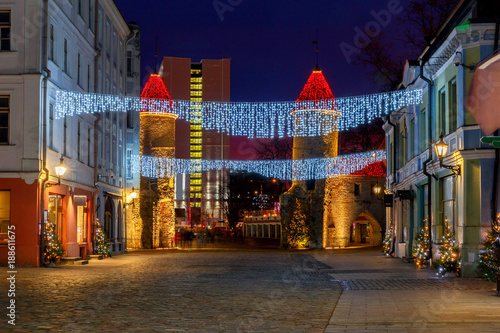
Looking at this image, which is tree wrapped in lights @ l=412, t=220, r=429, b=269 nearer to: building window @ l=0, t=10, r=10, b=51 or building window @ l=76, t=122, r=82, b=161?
building window @ l=76, t=122, r=82, b=161

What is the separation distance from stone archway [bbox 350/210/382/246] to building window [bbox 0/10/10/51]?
37.6m

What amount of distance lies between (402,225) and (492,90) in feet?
50.3

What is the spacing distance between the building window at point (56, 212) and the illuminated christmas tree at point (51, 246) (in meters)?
1.25

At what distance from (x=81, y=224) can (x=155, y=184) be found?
826 inches

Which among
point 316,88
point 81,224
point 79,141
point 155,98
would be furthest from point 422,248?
point 155,98

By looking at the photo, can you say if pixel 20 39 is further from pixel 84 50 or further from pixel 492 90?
pixel 492 90

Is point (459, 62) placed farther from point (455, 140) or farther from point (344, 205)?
point (344, 205)

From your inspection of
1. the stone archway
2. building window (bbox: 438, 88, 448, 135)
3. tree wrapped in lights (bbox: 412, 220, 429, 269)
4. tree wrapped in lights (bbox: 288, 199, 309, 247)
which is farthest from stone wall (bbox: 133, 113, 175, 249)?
building window (bbox: 438, 88, 448, 135)

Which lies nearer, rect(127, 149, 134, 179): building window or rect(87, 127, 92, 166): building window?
rect(87, 127, 92, 166): building window

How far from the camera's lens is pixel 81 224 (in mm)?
31969

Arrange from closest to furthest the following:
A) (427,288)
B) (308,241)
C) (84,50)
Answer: (427,288), (84,50), (308,241)

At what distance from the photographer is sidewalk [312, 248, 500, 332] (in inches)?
422

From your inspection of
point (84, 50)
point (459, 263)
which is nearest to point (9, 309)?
point (459, 263)

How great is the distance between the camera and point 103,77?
3675 cm
